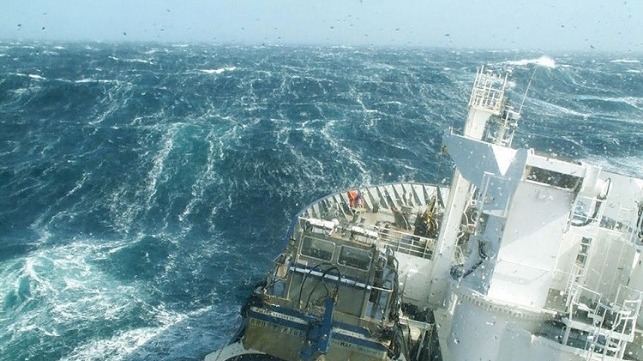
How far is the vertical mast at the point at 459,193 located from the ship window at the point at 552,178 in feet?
19.7

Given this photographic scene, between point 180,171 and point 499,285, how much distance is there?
1478 inches

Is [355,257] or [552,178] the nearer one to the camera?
[552,178]

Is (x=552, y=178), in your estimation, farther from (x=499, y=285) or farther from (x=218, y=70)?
(x=218, y=70)

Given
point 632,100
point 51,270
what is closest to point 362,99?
point 632,100

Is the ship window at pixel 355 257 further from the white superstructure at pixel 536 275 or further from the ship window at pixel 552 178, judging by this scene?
the ship window at pixel 552 178

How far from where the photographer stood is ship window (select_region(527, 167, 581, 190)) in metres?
14.6

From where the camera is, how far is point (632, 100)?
292ft

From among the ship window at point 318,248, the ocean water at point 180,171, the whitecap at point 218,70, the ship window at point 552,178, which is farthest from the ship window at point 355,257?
the whitecap at point 218,70

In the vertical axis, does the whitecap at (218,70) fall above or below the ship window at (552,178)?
above

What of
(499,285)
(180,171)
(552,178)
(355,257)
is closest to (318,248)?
(355,257)

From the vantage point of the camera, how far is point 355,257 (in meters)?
17.9

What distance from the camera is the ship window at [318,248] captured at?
58.8 feet

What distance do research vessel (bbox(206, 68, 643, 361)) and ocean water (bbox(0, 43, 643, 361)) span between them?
1190cm

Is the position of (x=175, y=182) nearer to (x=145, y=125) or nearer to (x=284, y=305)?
(x=145, y=125)
